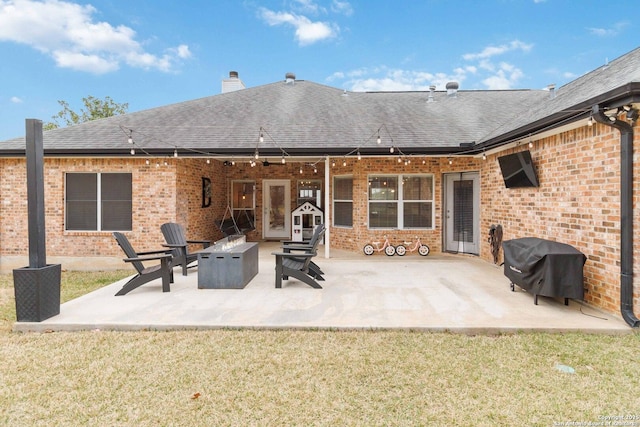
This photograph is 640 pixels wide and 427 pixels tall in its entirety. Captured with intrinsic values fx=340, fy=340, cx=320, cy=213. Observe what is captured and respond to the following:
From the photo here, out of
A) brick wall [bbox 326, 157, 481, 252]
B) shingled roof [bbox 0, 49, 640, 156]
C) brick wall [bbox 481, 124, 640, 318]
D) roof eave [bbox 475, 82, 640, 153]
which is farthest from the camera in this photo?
brick wall [bbox 326, 157, 481, 252]

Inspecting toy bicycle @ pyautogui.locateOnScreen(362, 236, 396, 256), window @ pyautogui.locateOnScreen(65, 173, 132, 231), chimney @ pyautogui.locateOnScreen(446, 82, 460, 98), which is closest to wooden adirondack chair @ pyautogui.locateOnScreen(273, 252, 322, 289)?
toy bicycle @ pyautogui.locateOnScreen(362, 236, 396, 256)

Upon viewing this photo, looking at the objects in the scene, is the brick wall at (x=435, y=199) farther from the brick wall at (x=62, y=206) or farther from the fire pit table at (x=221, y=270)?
the fire pit table at (x=221, y=270)

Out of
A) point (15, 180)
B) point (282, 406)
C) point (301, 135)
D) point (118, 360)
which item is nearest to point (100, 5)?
point (15, 180)

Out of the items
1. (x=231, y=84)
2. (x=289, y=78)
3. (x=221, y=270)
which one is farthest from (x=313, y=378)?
(x=231, y=84)

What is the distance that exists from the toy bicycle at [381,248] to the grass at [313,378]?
526 centimetres

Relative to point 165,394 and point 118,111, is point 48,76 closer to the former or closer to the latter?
point 118,111

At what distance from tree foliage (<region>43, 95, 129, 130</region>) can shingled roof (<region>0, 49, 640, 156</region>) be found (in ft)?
83.2

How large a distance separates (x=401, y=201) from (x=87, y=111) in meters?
32.6

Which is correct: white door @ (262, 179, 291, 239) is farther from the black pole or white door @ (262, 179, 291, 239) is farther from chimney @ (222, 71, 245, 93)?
the black pole

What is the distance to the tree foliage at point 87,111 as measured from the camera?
30109 millimetres

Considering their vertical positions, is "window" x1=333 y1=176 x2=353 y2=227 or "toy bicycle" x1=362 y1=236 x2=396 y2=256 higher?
"window" x1=333 y1=176 x2=353 y2=227

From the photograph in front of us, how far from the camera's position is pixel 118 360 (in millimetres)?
3287

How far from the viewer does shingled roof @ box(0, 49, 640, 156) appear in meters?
7.86

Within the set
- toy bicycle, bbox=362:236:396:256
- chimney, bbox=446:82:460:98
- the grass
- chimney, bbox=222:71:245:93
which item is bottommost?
the grass
